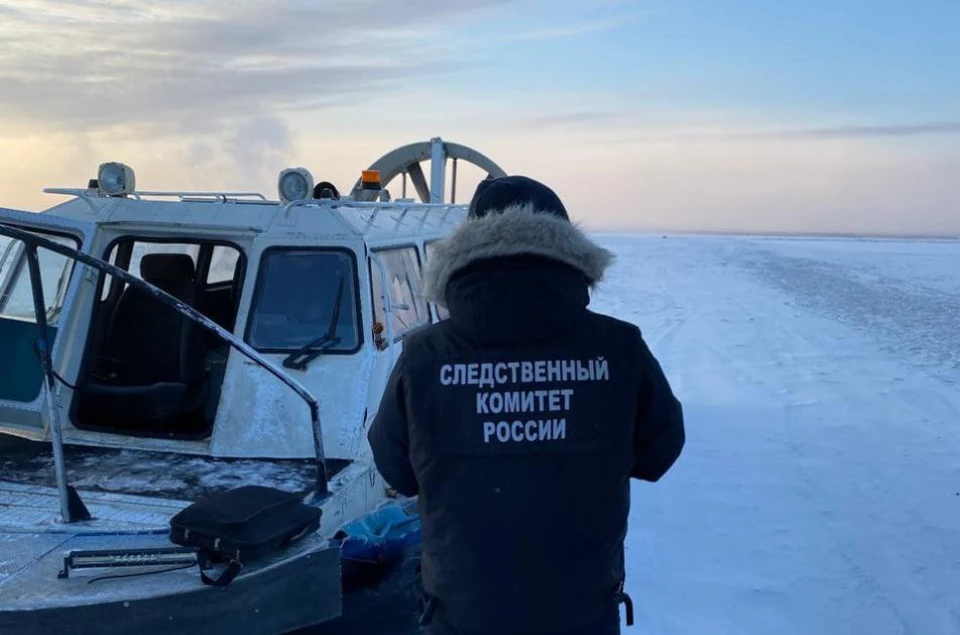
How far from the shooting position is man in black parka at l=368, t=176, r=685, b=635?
218 centimetres

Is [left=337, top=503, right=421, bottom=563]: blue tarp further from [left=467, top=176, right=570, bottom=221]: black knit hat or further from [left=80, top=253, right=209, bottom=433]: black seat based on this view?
[left=467, top=176, right=570, bottom=221]: black knit hat

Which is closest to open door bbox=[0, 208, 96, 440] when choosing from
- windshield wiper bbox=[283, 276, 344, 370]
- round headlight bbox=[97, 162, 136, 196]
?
round headlight bbox=[97, 162, 136, 196]

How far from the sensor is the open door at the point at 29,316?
512cm

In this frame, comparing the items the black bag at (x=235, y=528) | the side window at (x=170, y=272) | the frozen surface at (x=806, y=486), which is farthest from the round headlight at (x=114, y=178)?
the frozen surface at (x=806, y=486)

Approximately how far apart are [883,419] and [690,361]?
3.47 metres

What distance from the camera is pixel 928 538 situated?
5.80m

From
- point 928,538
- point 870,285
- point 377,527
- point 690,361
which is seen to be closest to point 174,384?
point 377,527

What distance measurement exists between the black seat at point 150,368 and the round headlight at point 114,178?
0.47 m

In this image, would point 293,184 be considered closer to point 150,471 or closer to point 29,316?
point 29,316

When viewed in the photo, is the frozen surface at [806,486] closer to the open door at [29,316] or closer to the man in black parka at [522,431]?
the man in black parka at [522,431]

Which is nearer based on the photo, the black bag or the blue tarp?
the black bag

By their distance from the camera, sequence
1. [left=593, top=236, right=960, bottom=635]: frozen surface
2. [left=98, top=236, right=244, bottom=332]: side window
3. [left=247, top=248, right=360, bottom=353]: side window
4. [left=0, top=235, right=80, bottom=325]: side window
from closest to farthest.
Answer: [left=593, top=236, right=960, bottom=635]: frozen surface < [left=247, top=248, right=360, bottom=353]: side window < [left=0, top=235, right=80, bottom=325]: side window < [left=98, top=236, right=244, bottom=332]: side window

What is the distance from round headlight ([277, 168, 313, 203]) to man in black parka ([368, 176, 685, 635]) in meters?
3.80

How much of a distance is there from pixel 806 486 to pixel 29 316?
17.2 feet
